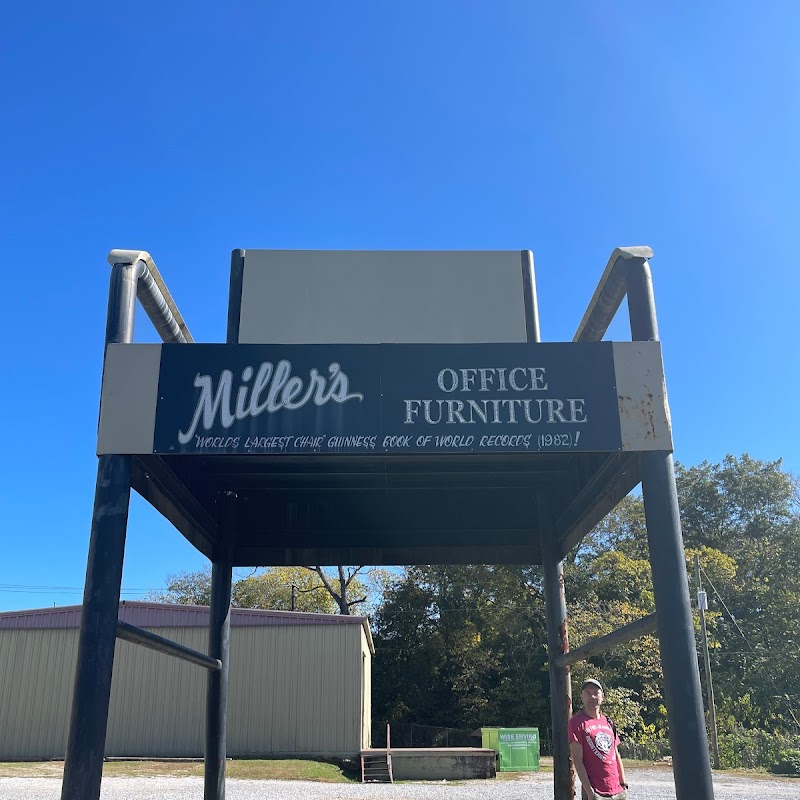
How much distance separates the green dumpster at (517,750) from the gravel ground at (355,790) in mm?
1661

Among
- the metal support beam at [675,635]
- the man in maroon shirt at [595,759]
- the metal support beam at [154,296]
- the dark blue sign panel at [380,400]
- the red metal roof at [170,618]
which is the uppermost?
the metal support beam at [154,296]

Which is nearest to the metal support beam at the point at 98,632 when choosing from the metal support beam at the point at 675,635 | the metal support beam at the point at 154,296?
the metal support beam at the point at 154,296

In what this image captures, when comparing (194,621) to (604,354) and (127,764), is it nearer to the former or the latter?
A: (127,764)

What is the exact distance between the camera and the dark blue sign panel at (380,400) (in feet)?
17.1

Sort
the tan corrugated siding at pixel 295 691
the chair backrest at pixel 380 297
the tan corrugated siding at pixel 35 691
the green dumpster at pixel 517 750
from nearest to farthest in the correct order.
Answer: the chair backrest at pixel 380 297
the green dumpster at pixel 517 750
the tan corrugated siding at pixel 295 691
the tan corrugated siding at pixel 35 691

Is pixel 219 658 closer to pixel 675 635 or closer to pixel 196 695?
pixel 675 635

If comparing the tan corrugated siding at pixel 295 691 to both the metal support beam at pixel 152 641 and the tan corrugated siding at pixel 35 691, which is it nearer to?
the tan corrugated siding at pixel 35 691

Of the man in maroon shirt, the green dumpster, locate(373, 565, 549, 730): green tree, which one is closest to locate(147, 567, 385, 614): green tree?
locate(373, 565, 549, 730): green tree

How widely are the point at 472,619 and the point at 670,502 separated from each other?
1443 inches

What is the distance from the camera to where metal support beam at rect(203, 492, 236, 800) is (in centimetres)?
746

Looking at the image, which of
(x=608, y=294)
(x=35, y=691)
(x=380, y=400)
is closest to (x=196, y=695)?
(x=35, y=691)

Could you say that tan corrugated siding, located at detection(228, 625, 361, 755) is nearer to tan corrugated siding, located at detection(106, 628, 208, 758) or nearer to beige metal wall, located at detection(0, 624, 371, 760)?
beige metal wall, located at detection(0, 624, 371, 760)

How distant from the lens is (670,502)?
4996 millimetres

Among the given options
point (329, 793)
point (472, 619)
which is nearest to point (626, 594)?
point (472, 619)
